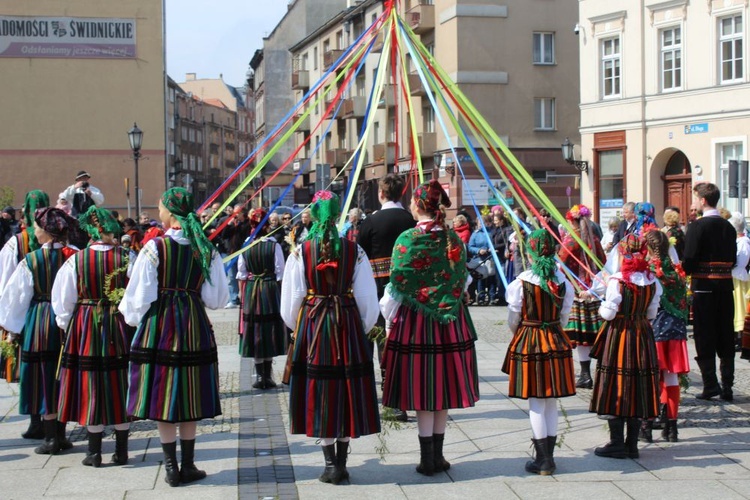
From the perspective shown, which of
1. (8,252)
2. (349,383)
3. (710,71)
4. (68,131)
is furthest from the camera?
(68,131)

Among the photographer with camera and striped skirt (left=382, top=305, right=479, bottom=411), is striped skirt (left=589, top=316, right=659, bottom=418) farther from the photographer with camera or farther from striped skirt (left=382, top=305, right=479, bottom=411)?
the photographer with camera

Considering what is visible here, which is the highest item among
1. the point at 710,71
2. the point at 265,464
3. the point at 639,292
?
the point at 710,71

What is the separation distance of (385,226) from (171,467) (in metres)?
2.77

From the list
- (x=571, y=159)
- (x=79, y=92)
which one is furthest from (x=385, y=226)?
(x=79, y=92)

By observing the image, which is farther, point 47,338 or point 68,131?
point 68,131

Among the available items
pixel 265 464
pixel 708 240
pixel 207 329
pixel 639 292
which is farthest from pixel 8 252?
pixel 708 240

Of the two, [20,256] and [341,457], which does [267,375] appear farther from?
[341,457]

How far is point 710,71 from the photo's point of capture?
2534 cm

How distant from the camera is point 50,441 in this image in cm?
723

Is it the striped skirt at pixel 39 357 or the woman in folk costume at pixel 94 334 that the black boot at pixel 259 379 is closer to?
the striped skirt at pixel 39 357

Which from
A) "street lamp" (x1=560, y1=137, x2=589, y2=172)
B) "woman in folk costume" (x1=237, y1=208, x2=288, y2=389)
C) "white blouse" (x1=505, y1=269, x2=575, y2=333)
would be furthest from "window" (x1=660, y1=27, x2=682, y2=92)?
"white blouse" (x1=505, y1=269, x2=575, y2=333)

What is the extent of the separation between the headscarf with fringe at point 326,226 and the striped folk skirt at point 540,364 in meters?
1.46

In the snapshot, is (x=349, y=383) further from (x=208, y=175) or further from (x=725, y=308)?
(x=208, y=175)

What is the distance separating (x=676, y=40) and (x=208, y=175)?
73.0 metres
